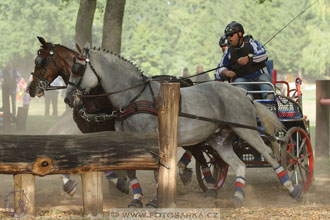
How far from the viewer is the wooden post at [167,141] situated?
6527 millimetres

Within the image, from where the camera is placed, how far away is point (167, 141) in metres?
6.53

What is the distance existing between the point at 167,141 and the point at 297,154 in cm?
347

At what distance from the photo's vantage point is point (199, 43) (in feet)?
229

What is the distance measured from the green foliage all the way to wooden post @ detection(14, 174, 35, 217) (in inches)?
2010

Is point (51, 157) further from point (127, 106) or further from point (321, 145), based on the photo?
point (321, 145)

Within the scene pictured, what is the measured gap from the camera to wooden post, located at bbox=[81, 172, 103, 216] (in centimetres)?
646

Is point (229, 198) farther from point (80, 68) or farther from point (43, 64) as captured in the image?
point (43, 64)

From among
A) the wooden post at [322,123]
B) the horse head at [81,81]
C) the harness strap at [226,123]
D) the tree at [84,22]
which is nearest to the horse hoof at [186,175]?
the harness strap at [226,123]

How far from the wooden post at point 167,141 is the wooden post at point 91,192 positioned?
2.27 feet

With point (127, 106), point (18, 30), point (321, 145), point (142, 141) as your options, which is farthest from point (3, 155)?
point (18, 30)

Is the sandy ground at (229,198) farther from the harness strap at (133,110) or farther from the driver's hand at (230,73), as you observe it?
the driver's hand at (230,73)

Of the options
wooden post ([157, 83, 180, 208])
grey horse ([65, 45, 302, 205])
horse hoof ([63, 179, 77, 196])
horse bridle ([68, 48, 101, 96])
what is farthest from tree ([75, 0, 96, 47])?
wooden post ([157, 83, 180, 208])

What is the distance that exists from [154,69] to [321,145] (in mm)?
55673

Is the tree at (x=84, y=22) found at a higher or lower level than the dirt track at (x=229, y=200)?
higher
